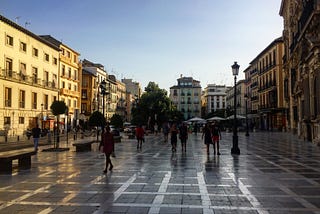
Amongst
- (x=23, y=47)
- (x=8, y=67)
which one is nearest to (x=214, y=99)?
(x=23, y=47)

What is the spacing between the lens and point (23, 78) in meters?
42.8

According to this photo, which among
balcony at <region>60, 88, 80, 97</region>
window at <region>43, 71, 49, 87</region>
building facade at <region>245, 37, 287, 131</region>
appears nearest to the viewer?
window at <region>43, 71, 49, 87</region>

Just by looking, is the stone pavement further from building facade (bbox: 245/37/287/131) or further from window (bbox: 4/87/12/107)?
building facade (bbox: 245/37/287/131)

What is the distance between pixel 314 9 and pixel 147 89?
1564 inches

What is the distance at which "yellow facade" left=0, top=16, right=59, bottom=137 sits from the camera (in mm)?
38562

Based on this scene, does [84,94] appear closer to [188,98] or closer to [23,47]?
[23,47]

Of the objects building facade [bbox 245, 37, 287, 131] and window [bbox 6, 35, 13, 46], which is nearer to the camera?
window [bbox 6, 35, 13, 46]

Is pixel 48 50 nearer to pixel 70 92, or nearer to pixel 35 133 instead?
pixel 70 92

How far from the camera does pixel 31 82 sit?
44750 mm

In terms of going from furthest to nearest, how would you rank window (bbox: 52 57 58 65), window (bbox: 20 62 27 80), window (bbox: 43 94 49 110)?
1. window (bbox: 52 57 58 65)
2. window (bbox: 43 94 49 110)
3. window (bbox: 20 62 27 80)

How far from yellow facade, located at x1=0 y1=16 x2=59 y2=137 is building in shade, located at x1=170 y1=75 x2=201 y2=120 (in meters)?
74.0

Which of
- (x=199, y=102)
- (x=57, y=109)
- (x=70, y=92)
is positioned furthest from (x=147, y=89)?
(x=199, y=102)

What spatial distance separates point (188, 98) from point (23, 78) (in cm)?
8447

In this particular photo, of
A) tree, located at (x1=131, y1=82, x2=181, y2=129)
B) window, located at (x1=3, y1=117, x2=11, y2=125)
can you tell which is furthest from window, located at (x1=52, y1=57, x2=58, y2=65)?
window, located at (x1=3, y1=117, x2=11, y2=125)
